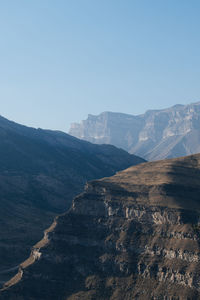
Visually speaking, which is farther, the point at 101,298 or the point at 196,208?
the point at 196,208

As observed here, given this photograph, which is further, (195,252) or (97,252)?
(97,252)

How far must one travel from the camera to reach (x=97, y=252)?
638 feet

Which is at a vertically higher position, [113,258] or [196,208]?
[196,208]

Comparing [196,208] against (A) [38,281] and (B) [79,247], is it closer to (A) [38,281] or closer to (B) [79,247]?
(B) [79,247]

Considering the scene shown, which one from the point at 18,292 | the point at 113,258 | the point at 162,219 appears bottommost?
the point at 18,292

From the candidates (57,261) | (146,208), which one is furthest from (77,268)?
(146,208)

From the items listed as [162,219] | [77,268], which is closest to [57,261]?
[77,268]

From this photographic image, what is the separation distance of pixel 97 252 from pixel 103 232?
24.4 feet

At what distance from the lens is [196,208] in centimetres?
19475

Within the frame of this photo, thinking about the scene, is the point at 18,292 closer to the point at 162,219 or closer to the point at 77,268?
the point at 77,268

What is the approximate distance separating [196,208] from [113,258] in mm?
29329

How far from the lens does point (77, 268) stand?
7584 inches

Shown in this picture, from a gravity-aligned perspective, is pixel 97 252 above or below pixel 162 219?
below

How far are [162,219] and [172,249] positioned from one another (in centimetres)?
1357
